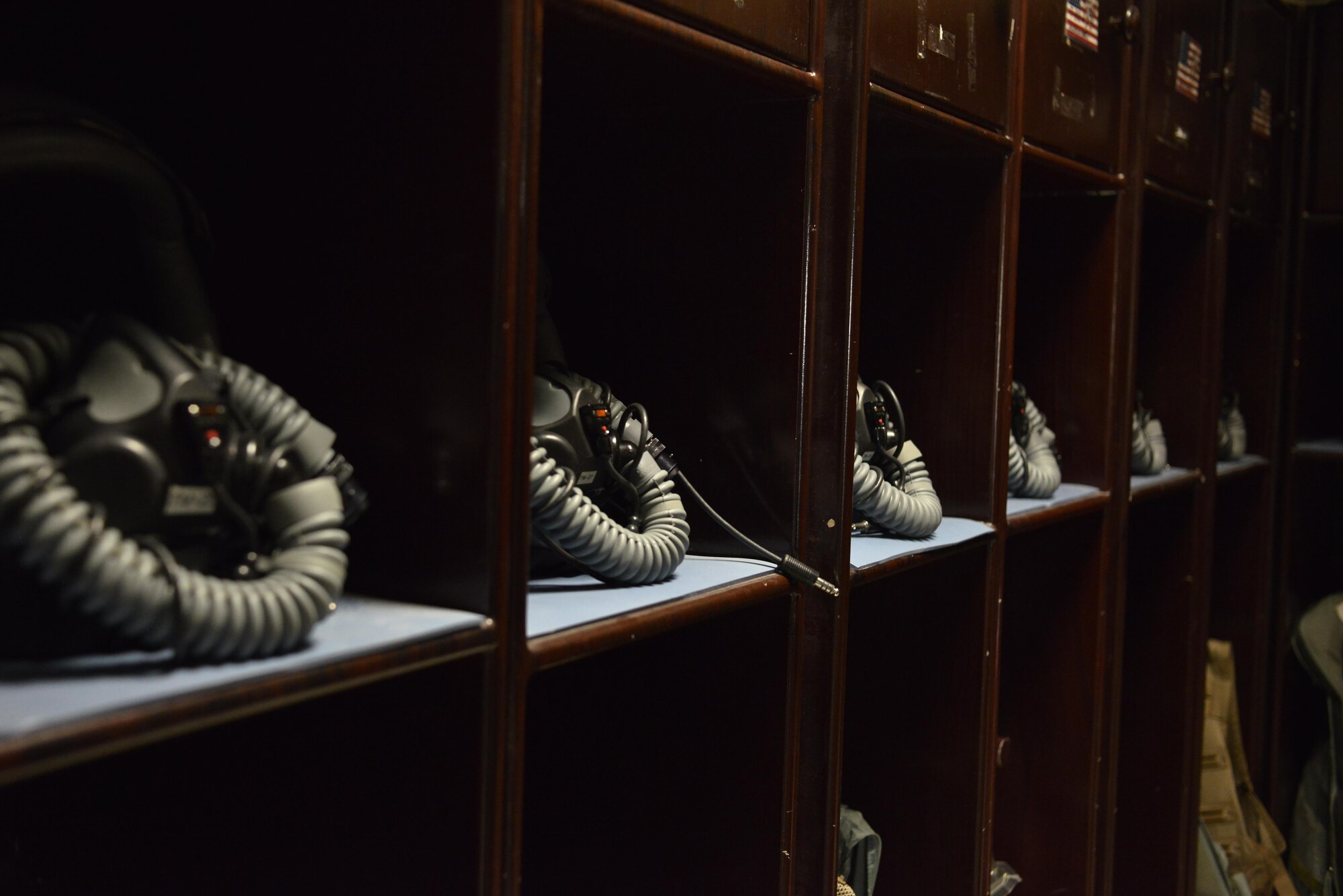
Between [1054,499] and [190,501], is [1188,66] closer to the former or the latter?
[1054,499]

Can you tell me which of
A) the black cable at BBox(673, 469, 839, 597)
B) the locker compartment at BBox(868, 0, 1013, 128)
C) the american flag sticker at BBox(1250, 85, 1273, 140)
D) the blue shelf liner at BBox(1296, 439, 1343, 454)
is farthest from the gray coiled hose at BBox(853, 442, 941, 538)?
the blue shelf liner at BBox(1296, 439, 1343, 454)

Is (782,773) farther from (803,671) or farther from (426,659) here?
(426,659)

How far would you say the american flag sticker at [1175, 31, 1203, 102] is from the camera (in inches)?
79.0

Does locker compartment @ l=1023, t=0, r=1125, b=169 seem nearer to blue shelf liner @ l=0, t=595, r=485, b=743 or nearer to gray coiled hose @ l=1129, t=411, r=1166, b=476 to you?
gray coiled hose @ l=1129, t=411, r=1166, b=476

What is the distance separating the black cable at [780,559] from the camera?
3.54 feet

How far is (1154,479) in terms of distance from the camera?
2.07 metres

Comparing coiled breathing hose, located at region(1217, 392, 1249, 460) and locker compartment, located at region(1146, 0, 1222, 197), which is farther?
coiled breathing hose, located at region(1217, 392, 1249, 460)

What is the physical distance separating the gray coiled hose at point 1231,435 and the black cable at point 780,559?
169 cm

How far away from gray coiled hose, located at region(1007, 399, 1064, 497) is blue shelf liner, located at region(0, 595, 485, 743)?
3.63ft

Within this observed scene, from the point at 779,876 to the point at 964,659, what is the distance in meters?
0.48

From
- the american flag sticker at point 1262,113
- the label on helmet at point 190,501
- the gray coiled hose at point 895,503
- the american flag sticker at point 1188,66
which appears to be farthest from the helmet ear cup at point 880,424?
the american flag sticker at point 1262,113

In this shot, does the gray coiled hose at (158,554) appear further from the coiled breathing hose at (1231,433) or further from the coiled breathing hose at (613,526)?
the coiled breathing hose at (1231,433)

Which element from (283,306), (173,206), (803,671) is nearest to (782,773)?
(803,671)

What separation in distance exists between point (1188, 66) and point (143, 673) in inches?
80.2
